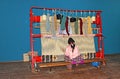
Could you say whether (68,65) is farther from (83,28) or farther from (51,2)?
(51,2)

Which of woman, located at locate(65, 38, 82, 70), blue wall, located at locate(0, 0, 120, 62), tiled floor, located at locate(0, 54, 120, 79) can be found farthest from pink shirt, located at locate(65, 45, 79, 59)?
blue wall, located at locate(0, 0, 120, 62)

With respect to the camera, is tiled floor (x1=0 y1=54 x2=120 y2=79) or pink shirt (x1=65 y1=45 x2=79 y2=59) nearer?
tiled floor (x1=0 y1=54 x2=120 y2=79)

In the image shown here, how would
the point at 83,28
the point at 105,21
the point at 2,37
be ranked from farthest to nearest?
the point at 105,21 → the point at 2,37 → the point at 83,28

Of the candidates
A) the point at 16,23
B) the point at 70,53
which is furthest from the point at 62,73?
the point at 16,23

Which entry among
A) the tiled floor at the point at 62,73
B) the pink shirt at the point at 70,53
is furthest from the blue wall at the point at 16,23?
the pink shirt at the point at 70,53

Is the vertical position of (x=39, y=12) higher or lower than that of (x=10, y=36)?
higher

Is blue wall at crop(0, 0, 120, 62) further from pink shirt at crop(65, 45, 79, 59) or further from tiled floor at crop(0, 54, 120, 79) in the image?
pink shirt at crop(65, 45, 79, 59)

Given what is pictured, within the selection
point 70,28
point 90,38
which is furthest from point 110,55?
point 70,28

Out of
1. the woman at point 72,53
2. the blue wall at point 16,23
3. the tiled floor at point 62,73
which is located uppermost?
the blue wall at point 16,23

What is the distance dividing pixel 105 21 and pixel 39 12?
7.96ft

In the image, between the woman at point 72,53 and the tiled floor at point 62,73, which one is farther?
the woman at point 72,53

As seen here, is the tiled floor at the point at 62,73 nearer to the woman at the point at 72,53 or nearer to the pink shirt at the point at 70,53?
the woman at the point at 72,53

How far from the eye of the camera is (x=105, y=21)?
22.6ft

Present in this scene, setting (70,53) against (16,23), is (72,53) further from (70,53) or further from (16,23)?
(16,23)
